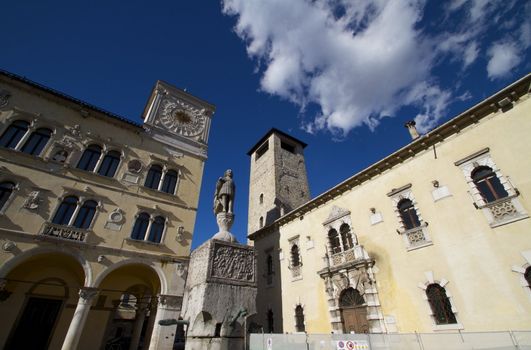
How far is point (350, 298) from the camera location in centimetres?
1155

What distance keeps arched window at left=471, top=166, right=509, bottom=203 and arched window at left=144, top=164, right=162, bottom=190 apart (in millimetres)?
15255

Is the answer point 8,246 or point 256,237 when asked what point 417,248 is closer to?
point 256,237

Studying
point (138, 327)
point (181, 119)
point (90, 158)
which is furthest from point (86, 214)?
point (181, 119)

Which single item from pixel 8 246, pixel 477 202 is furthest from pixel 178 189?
pixel 477 202

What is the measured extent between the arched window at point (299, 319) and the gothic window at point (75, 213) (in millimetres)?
11714

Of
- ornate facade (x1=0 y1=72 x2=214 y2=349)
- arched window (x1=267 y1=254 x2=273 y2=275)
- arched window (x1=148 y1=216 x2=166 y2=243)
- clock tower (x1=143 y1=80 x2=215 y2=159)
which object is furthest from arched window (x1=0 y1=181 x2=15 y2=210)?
arched window (x1=267 y1=254 x2=273 y2=275)

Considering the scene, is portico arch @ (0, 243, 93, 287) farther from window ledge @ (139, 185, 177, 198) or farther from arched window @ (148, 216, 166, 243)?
window ledge @ (139, 185, 177, 198)

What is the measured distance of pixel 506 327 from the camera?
7137 millimetres

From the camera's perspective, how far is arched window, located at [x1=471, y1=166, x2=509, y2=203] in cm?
849

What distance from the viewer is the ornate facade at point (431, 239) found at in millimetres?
7816

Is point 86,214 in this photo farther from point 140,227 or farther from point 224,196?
point 224,196

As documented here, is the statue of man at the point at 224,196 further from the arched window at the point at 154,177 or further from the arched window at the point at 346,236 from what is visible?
the arched window at the point at 154,177

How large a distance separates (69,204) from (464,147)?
17456mm

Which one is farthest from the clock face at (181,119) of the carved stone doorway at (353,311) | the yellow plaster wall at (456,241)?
the carved stone doorway at (353,311)
